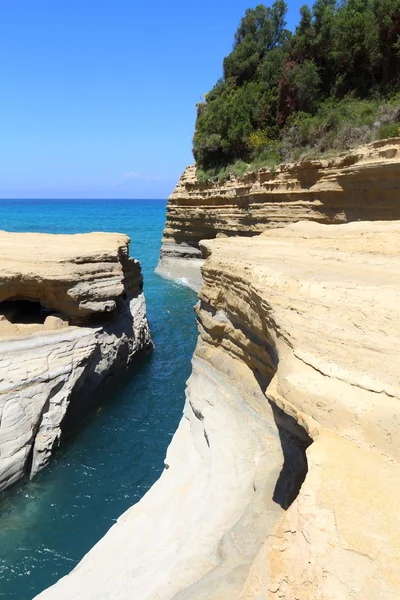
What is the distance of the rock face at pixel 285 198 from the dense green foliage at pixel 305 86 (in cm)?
143

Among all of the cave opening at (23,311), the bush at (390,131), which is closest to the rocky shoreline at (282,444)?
the cave opening at (23,311)

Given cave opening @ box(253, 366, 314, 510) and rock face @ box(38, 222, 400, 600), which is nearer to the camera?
rock face @ box(38, 222, 400, 600)

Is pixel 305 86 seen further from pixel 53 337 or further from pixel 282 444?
pixel 282 444

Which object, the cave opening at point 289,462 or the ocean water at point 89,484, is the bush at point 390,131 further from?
the cave opening at point 289,462

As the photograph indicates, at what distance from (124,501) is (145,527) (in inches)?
101

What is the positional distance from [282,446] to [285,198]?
14.6 metres

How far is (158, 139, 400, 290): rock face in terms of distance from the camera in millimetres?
14914

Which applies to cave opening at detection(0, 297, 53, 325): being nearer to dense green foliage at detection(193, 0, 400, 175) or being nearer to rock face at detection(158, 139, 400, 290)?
rock face at detection(158, 139, 400, 290)

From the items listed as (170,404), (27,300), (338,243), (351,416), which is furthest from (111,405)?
(351,416)

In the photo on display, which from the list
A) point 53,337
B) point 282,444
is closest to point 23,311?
point 53,337

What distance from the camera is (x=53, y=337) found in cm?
1202

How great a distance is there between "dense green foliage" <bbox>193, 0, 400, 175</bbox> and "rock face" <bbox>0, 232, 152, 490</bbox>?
10.7 m

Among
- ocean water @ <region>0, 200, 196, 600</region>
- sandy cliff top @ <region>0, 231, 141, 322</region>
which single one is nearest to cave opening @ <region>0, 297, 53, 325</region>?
sandy cliff top @ <region>0, 231, 141, 322</region>

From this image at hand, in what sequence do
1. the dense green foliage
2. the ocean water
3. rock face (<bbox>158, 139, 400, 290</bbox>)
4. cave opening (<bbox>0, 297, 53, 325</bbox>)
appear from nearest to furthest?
1. the ocean water
2. cave opening (<bbox>0, 297, 53, 325</bbox>)
3. rock face (<bbox>158, 139, 400, 290</bbox>)
4. the dense green foliage
